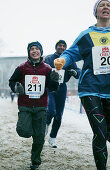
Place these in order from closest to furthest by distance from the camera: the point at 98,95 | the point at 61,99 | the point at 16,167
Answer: the point at 98,95
the point at 16,167
the point at 61,99

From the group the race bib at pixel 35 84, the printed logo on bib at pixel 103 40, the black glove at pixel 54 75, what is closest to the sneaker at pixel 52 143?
the race bib at pixel 35 84

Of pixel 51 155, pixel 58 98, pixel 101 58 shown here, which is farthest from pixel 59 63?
pixel 58 98

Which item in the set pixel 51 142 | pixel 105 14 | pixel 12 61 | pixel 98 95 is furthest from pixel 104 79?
pixel 12 61

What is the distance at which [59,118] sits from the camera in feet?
15.0

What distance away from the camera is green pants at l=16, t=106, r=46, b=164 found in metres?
3.06

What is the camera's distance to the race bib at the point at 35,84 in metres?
3.26

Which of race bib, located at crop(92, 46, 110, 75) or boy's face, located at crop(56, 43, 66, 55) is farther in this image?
boy's face, located at crop(56, 43, 66, 55)

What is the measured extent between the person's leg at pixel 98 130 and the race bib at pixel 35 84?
100cm

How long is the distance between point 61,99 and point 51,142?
2.83ft

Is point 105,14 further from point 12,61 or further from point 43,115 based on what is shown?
point 12,61

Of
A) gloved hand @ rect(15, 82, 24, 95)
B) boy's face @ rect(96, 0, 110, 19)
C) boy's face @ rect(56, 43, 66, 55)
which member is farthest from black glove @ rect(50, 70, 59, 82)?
boy's face @ rect(56, 43, 66, 55)

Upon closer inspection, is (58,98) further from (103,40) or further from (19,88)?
(103,40)

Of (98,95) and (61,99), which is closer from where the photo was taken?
(98,95)

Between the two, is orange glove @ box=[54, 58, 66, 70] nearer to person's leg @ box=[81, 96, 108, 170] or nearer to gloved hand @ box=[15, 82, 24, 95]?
person's leg @ box=[81, 96, 108, 170]
